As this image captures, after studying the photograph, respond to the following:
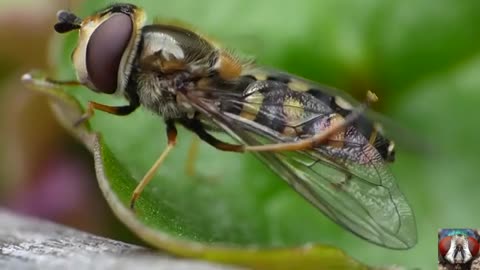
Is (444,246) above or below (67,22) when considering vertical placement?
below

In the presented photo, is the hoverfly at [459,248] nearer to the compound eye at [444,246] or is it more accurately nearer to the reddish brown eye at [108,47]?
the compound eye at [444,246]

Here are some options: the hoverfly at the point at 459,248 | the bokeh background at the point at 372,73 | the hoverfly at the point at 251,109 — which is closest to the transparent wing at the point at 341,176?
the hoverfly at the point at 251,109

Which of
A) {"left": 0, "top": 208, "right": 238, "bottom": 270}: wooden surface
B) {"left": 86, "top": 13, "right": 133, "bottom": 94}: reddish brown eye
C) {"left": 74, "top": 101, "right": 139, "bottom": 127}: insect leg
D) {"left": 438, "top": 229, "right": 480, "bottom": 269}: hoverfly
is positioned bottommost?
{"left": 438, "top": 229, "right": 480, "bottom": 269}: hoverfly

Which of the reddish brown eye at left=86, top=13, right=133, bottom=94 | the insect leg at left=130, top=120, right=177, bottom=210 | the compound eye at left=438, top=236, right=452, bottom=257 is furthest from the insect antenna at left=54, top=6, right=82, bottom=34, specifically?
the compound eye at left=438, top=236, right=452, bottom=257

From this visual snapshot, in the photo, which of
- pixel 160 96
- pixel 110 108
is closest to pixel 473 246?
pixel 160 96

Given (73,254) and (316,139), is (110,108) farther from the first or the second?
(73,254)

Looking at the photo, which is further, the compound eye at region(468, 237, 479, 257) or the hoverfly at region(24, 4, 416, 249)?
the hoverfly at region(24, 4, 416, 249)

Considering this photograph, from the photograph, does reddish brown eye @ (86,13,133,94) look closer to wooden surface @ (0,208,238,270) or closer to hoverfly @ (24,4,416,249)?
hoverfly @ (24,4,416,249)
